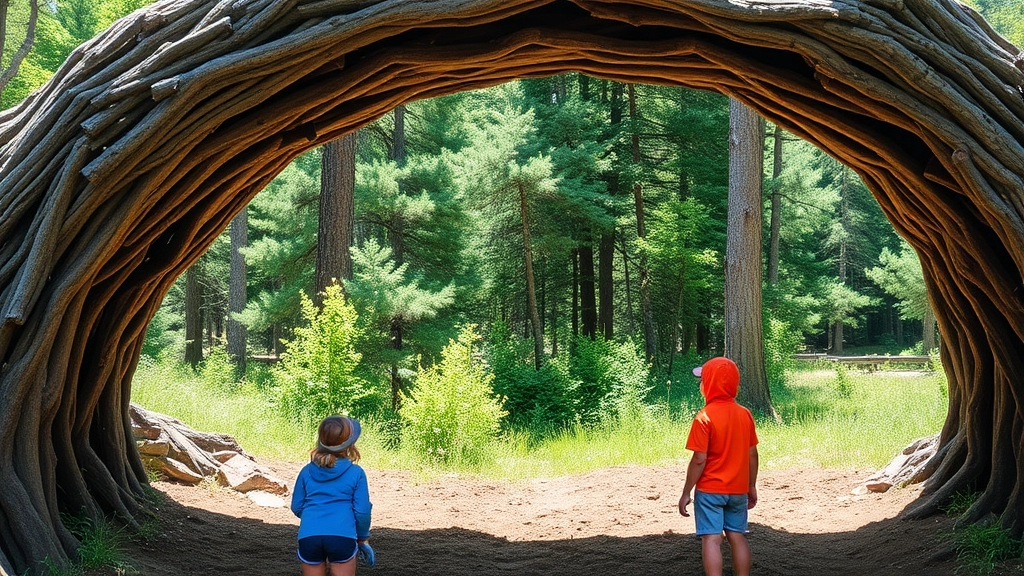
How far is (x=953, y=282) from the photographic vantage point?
5379mm

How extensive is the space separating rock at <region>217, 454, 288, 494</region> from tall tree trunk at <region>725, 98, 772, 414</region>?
748 centimetres

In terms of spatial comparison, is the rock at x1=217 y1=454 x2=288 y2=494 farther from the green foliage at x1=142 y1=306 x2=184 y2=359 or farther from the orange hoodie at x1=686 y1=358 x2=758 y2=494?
the green foliage at x1=142 y1=306 x2=184 y2=359

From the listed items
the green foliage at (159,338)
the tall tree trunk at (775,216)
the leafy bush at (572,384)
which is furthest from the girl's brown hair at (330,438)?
the tall tree trunk at (775,216)

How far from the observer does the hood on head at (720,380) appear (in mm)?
4836

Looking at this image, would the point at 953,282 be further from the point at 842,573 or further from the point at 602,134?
the point at 602,134

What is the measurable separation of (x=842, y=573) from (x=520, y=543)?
230 centimetres

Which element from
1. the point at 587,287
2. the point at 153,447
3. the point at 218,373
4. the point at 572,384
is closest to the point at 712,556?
the point at 153,447

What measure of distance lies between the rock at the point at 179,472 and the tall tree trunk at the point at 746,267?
8.19 metres

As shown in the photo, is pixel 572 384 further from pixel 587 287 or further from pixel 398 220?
pixel 587 287

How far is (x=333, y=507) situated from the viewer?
4172 millimetres

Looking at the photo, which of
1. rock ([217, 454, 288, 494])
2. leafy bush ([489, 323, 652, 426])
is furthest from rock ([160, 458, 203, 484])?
leafy bush ([489, 323, 652, 426])

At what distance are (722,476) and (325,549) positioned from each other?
217 cm

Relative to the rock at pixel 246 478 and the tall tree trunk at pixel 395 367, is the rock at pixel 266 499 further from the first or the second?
the tall tree trunk at pixel 395 367

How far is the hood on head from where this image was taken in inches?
190
